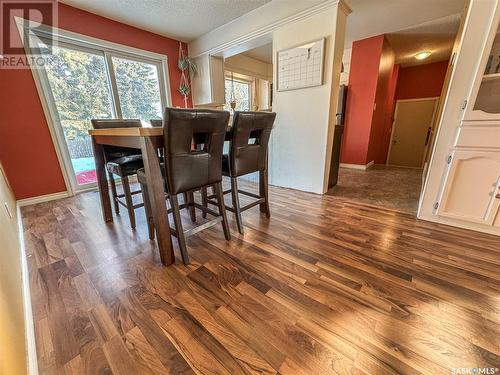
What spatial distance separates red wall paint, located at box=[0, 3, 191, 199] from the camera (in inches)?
94.0

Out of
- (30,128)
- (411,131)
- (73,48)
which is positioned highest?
(73,48)

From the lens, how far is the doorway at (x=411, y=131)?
4.82 m

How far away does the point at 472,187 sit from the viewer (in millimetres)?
1735

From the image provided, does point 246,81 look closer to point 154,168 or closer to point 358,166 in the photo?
point 358,166

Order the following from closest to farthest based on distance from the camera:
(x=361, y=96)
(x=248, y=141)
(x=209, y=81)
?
(x=248, y=141), (x=209, y=81), (x=361, y=96)

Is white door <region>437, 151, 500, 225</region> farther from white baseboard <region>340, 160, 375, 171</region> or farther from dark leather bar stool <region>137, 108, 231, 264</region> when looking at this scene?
white baseboard <region>340, 160, 375, 171</region>

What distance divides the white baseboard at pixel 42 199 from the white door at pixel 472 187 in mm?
4547

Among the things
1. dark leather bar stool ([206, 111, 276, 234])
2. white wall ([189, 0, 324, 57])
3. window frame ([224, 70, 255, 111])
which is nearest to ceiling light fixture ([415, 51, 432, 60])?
white wall ([189, 0, 324, 57])

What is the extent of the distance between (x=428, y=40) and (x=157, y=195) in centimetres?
540

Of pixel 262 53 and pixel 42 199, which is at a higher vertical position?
pixel 262 53

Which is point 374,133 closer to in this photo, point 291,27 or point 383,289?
point 291,27

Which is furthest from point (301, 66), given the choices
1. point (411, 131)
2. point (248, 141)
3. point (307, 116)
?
point (411, 131)

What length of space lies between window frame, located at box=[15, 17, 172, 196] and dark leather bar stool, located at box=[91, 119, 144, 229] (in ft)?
4.00

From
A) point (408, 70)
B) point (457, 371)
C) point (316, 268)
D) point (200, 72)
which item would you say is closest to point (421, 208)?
point (316, 268)
